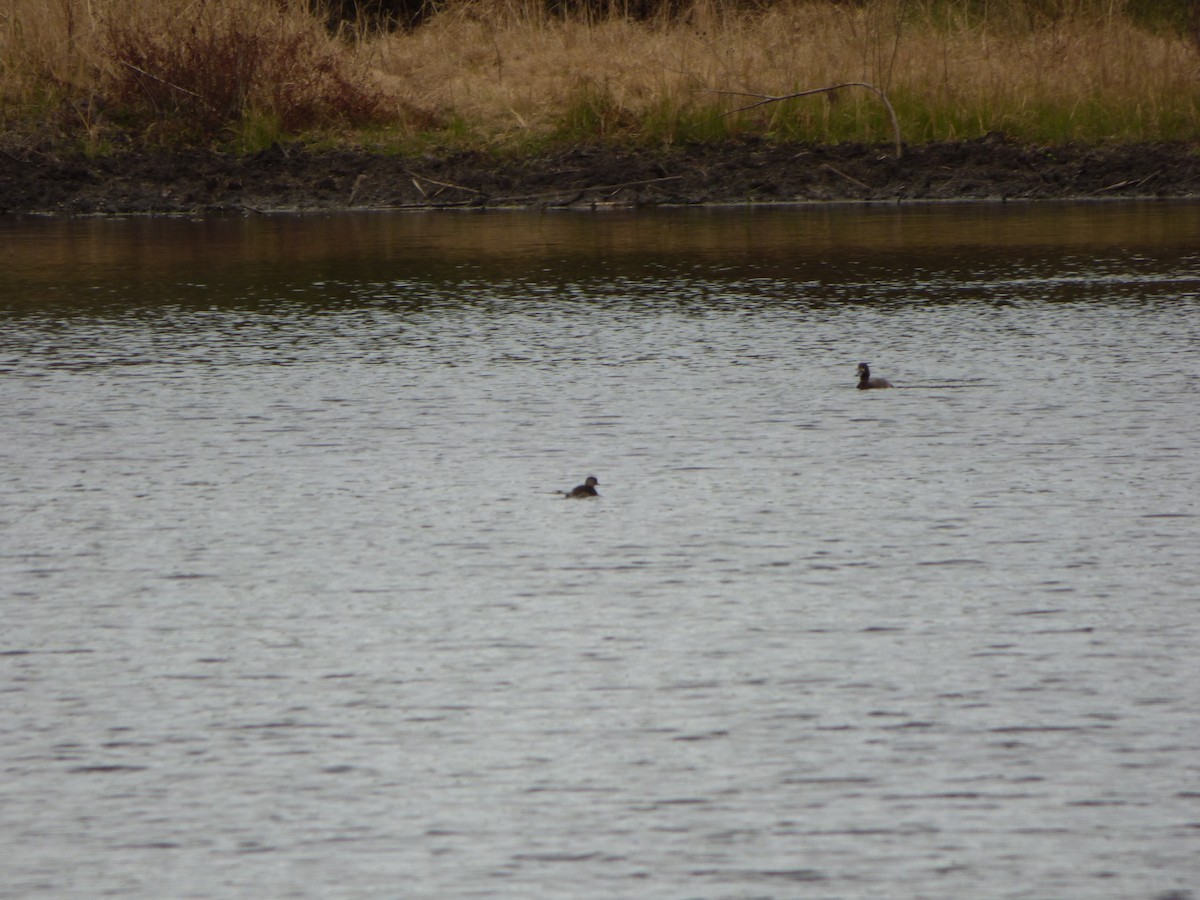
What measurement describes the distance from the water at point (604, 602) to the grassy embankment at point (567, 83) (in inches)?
380

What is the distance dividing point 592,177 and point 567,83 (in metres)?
2.12

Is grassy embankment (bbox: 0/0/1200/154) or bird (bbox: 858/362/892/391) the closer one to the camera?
bird (bbox: 858/362/892/391)

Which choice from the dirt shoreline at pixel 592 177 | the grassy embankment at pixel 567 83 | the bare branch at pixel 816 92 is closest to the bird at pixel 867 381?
the dirt shoreline at pixel 592 177

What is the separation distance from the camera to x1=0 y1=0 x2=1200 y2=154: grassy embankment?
21797 mm

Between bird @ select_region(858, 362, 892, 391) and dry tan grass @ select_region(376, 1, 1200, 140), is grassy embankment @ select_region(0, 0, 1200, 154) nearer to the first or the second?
dry tan grass @ select_region(376, 1, 1200, 140)

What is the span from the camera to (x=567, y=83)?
22.5 m

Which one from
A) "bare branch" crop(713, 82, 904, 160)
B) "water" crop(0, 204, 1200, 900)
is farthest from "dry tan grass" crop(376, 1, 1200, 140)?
"water" crop(0, 204, 1200, 900)

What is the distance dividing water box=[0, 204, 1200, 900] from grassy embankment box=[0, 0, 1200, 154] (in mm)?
9664

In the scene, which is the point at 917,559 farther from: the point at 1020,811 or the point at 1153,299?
the point at 1153,299

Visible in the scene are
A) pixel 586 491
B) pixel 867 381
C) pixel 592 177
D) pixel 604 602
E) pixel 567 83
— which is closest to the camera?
pixel 604 602

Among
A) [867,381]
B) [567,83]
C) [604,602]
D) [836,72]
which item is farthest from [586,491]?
[836,72]

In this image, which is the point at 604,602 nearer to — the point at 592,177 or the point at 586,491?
the point at 586,491

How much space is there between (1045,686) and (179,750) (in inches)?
84.6

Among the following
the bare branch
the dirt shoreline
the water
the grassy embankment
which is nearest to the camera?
the water
